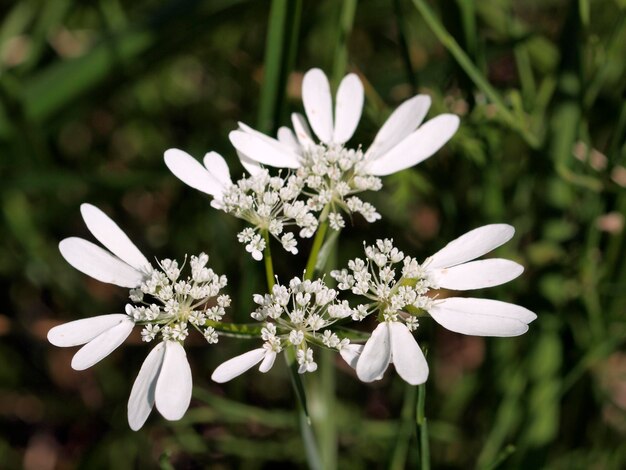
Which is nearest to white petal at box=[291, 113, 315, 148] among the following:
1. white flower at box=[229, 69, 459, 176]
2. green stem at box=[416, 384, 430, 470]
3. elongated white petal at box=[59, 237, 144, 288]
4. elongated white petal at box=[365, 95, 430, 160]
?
white flower at box=[229, 69, 459, 176]

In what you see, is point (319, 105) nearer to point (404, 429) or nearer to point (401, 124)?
point (401, 124)

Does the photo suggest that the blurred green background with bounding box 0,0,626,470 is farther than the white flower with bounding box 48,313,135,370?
Yes

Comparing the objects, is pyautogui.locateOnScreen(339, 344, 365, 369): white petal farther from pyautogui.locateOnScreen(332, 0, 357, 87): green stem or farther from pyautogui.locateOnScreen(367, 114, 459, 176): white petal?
pyautogui.locateOnScreen(332, 0, 357, 87): green stem

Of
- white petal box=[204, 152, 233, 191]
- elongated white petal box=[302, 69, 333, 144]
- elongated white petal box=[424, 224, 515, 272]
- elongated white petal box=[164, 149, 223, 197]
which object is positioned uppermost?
elongated white petal box=[302, 69, 333, 144]

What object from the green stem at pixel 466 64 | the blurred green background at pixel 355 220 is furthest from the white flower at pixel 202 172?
the green stem at pixel 466 64

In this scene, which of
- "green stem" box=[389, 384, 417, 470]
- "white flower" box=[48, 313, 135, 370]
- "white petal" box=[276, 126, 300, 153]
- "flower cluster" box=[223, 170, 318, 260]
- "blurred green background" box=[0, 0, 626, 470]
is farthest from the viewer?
"blurred green background" box=[0, 0, 626, 470]

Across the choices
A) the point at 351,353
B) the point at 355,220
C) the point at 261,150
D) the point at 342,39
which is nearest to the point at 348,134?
the point at 261,150

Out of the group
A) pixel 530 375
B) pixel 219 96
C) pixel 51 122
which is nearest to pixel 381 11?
pixel 219 96
